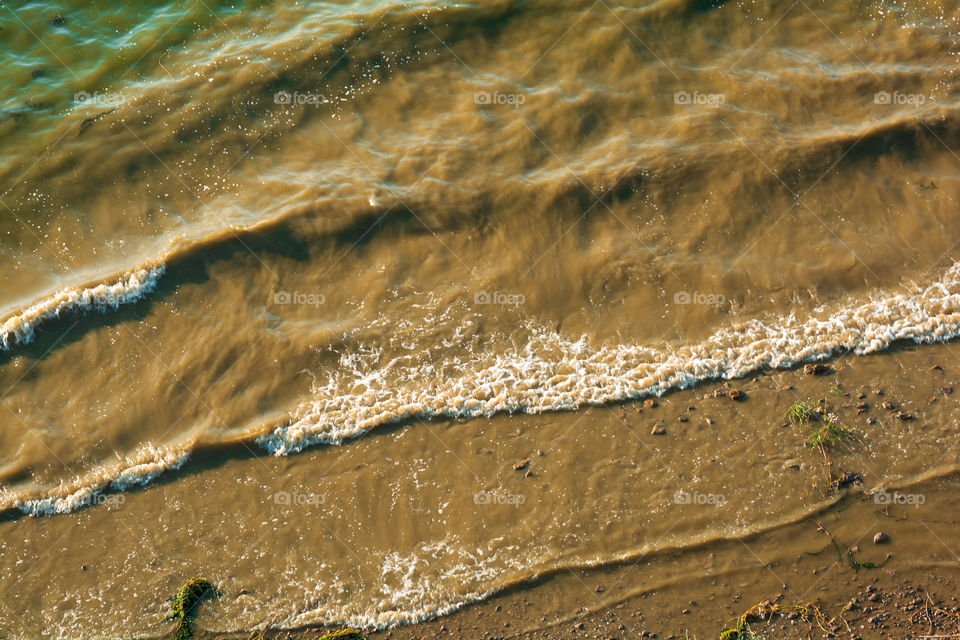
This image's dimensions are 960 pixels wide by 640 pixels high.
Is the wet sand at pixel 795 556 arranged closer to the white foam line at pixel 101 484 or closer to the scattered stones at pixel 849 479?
the scattered stones at pixel 849 479

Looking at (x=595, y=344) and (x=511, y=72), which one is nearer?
(x=595, y=344)

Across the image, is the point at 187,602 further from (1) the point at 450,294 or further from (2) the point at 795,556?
(2) the point at 795,556

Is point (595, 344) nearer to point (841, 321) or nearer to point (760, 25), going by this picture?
point (841, 321)

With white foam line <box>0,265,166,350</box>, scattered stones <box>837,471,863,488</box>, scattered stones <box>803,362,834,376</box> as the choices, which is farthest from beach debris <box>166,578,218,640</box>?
scattered stones <box>803,362,834,376</box>

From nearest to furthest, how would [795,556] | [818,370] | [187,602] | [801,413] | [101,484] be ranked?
1. [795,556]
2. [187,602]
3. [801,413]
4. [101,484]
5. [818,370]

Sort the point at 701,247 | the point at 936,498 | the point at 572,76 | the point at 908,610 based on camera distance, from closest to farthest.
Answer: the point at 908,610 < the point at 936,498 < the point at 701,247 < the point at 572,76

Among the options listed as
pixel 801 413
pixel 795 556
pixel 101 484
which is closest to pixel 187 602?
pixel 101 484

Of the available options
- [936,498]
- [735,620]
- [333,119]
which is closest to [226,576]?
[735,620]

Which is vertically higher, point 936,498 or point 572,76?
point 572,76
